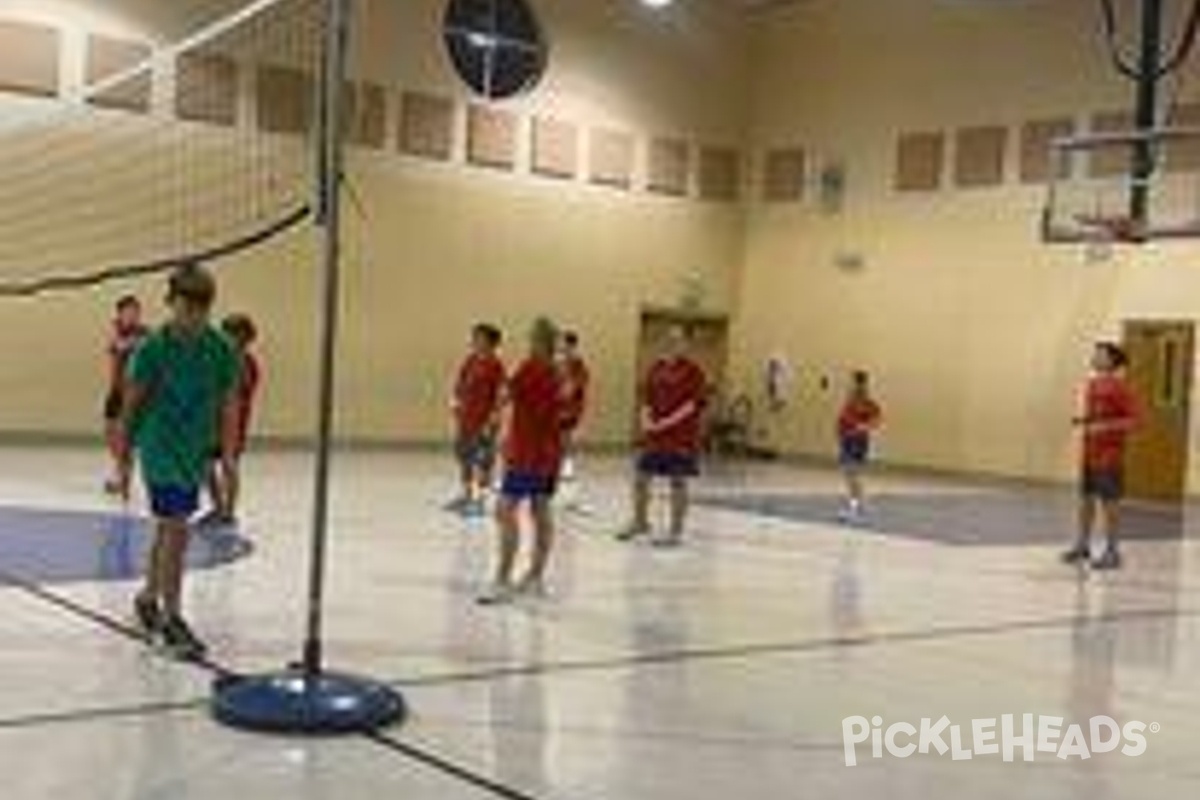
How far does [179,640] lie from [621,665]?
2025 mm

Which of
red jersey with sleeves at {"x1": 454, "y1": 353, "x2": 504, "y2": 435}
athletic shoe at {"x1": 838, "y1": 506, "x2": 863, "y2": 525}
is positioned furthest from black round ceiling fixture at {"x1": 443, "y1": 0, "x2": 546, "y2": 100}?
red jersey with sleeves at {"x1": 454, "y1": 353, "x2": 504, "y2": 435}

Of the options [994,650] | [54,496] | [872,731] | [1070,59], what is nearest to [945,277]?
[1070,59]

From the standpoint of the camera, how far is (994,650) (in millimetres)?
9547

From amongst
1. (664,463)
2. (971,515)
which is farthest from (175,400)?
(971,515)

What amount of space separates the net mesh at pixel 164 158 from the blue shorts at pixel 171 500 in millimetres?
11769

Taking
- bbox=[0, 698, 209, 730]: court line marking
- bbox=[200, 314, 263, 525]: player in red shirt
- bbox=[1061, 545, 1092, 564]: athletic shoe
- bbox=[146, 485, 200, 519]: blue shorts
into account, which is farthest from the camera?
bbox=[1061, 545, 1092, 564]: athletic shoe

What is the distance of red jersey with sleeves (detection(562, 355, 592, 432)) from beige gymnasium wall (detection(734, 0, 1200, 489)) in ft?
33.6

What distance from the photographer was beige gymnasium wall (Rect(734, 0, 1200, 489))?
23.7 metres

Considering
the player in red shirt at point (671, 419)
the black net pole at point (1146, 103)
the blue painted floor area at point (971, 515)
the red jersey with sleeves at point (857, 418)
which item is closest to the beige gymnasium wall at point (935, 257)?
the black net pole at point (1146, 103)

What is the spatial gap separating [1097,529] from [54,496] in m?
10.0

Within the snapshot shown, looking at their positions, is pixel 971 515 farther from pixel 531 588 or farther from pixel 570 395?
pixel 531 588

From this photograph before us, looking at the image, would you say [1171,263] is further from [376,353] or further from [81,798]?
[81,798]

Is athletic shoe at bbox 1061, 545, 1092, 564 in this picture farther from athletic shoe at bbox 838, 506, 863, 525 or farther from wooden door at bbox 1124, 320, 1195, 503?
wooden door at bbox 1124, 320, 1195, 503

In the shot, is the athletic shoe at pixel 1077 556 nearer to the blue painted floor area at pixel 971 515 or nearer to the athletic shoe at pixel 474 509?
the blue painted floor area at pixel 971 515
